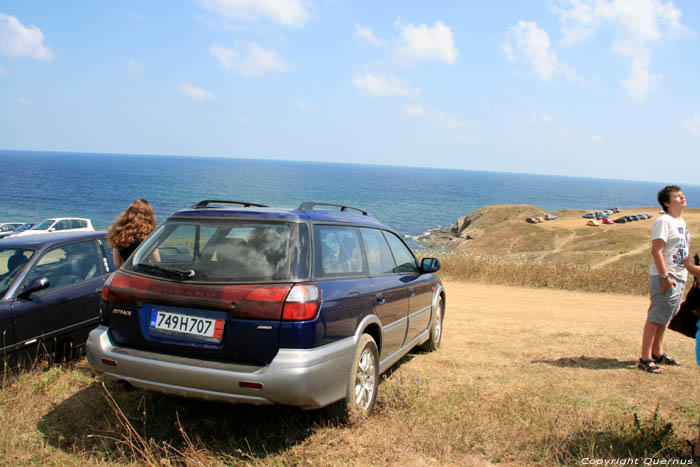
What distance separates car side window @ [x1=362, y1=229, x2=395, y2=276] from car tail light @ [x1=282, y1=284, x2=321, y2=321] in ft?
3.77

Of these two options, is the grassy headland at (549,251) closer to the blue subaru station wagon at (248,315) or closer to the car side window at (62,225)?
the blue subaru station wagon at (248,315)

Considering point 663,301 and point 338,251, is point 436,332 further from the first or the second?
point 338,251

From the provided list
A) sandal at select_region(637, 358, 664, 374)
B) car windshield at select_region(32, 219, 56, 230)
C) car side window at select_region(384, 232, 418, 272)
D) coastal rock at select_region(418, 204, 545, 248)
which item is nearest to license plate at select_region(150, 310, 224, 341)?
car side window at select_region(384, 232, 418, 272)

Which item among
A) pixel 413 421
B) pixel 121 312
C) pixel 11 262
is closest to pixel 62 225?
pixel 11 262

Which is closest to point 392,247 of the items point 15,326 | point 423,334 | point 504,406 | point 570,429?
point 423,334

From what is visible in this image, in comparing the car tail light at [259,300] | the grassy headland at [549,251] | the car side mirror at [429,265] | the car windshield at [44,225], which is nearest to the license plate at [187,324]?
the car tail light at [259,300]

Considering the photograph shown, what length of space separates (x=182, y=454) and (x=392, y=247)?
2822 mm

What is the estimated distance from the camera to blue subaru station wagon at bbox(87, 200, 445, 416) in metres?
3.36

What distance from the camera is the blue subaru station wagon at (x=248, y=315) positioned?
132 inches

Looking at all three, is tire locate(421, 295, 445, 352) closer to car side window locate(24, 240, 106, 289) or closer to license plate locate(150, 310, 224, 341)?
license plate locate(150, 310, 224, 341)

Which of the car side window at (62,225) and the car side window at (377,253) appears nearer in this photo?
the car side window at (377,253)

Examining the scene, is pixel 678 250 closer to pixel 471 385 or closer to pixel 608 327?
pixel 471 385

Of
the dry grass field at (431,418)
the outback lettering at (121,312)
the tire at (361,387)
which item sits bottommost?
the dry grass field at (431,418)

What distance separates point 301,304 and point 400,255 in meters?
2.24
